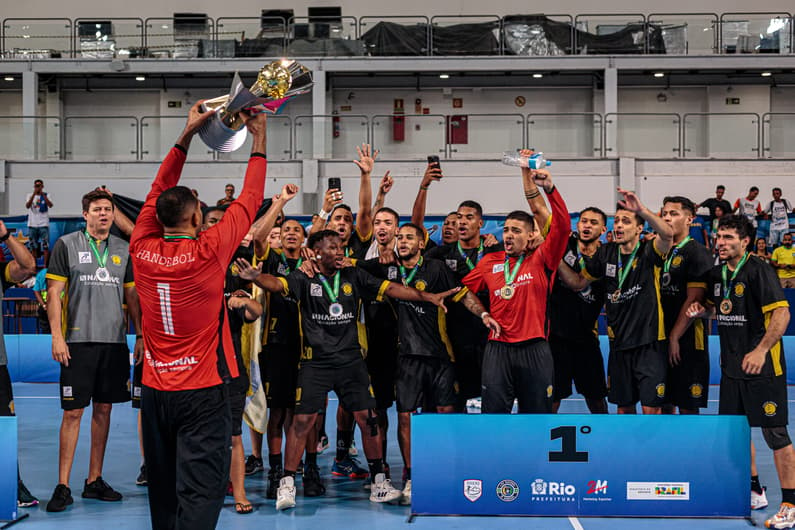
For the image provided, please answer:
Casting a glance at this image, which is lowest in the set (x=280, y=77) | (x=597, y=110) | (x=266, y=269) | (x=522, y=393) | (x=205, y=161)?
(x=522, y=393)

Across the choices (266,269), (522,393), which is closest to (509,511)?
(522,393)

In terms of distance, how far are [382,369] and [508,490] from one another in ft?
6.19

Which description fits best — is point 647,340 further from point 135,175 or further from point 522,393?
point 135,175

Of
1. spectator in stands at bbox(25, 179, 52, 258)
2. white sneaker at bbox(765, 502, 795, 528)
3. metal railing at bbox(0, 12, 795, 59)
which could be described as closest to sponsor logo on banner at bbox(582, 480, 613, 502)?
white sneaker at bbox(765, 502, 795, 528)

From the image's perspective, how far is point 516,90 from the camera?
27.4m

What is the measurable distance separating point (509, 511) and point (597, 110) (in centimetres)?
2211

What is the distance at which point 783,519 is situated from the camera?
20.1ft

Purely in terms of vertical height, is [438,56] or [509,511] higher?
[438,56]

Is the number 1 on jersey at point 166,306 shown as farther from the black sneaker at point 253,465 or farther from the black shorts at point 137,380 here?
the black sneaker at point 253,465

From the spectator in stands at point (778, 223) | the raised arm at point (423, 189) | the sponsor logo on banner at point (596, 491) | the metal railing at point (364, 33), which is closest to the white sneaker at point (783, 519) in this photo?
the sponsor logo on banner at point (596, 491)

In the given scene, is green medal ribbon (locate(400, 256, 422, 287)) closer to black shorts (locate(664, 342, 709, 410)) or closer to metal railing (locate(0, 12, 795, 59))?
black shorts (locate(664, 342, 709, 410))

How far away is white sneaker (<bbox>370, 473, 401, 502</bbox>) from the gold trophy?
363 cm

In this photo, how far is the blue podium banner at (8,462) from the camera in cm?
617

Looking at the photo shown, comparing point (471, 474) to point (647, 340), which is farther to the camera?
point (647, 340)
